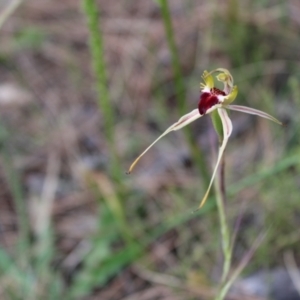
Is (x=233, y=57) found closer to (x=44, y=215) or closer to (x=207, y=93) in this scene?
(x=44, y=215)

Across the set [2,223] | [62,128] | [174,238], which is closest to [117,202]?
[174,238]

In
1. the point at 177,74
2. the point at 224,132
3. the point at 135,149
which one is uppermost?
the point at 135,149

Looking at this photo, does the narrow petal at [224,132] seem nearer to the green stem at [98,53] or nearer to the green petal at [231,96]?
the green petal at [231,96]

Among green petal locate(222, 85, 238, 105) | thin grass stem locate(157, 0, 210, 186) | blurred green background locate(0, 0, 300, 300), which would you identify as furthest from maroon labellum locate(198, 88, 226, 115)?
thin grass stem locate(157, 0, 210, 186)

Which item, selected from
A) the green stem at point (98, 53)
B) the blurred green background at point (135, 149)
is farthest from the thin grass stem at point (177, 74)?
the green stem at point (98, 53)

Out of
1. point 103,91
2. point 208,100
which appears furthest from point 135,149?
point 208,100

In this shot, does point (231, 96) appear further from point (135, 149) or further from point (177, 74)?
point (135, 149)

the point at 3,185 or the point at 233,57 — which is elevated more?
the point at 233,57

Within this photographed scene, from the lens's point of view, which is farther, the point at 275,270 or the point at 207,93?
the point at 275,270
